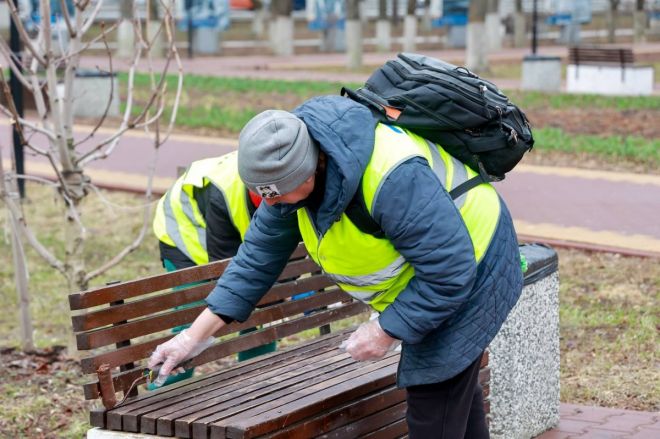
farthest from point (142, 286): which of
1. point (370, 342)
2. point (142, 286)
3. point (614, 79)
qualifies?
point (614, 79)

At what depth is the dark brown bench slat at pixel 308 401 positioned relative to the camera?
330 cm

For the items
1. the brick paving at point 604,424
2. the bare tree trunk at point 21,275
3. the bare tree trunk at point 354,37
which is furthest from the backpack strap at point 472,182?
the bare tree trunk at point 354,37

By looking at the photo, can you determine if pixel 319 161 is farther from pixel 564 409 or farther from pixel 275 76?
pixel 275 76

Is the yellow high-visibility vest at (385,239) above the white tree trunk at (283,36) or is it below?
above

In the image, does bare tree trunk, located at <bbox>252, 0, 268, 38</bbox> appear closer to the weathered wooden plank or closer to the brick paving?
the brick paving

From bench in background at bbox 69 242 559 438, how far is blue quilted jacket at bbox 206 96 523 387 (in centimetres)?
43

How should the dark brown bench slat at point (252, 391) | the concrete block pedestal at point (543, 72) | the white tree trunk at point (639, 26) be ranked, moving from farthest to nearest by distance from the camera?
the white tree trunk at point (639, 26) → the concrete block pedestal at point (543, 72) → the dark brown bench slat at point (252, 391)

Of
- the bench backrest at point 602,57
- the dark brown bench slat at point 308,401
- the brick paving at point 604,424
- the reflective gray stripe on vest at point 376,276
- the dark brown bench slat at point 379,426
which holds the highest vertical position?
the reflective gray stripe on vest at point 376,276

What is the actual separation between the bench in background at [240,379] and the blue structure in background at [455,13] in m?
32.4

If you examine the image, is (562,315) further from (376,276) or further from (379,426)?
(376,276)

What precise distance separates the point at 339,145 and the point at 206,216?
1649 mm

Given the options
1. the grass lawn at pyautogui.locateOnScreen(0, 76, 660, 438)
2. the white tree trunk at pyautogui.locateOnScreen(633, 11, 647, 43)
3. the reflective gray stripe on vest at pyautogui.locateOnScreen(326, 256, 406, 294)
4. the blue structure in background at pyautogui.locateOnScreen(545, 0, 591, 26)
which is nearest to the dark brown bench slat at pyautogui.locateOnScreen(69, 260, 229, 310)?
the reflective gray stripe on vest at pyautogui.locateOnScreen(326, 256, 406, 294)

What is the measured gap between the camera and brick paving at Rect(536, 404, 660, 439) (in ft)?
16.1

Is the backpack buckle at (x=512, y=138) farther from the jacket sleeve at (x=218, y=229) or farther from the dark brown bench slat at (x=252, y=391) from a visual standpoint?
the jacket sleeve at (x=218, y=229)
